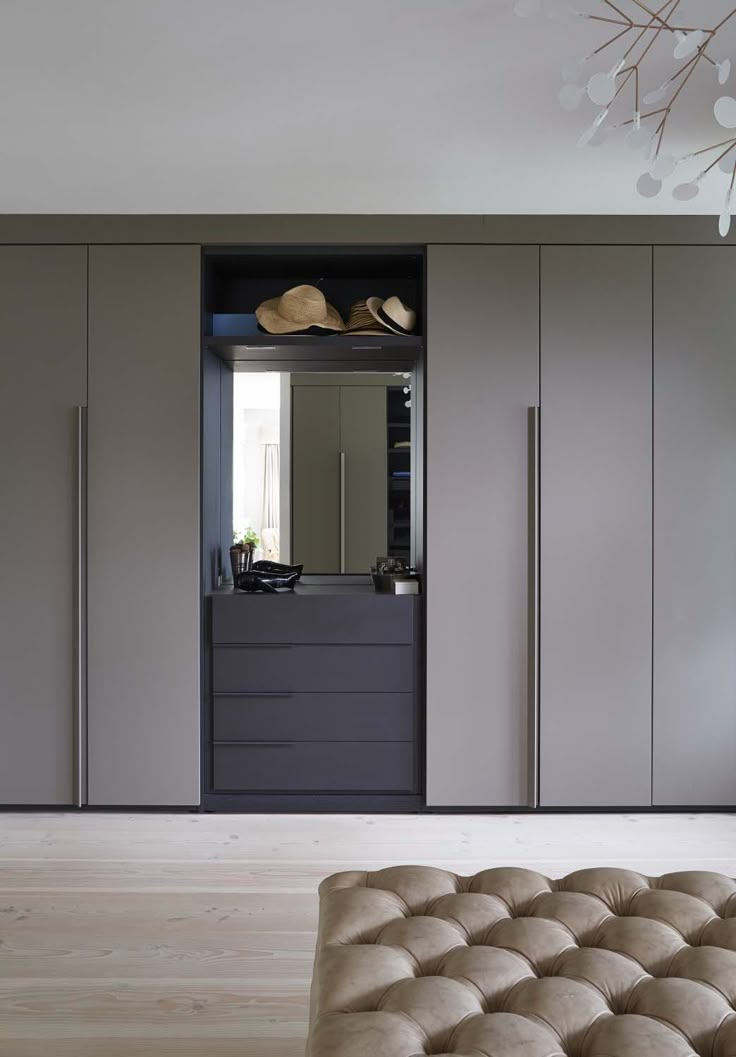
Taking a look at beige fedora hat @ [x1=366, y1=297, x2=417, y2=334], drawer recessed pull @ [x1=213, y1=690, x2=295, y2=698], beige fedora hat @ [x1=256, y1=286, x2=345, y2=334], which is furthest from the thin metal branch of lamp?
drawer recessed pull @ [x1=213, y1=690, x2=295, y2=698]

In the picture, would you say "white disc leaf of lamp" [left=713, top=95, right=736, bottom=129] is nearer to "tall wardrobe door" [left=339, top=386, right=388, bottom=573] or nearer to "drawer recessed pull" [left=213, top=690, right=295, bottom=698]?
"tall wardrobe door" [left=339, top=386, right=388, bottom=573]

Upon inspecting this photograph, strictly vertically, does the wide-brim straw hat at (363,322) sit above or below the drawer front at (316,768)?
above

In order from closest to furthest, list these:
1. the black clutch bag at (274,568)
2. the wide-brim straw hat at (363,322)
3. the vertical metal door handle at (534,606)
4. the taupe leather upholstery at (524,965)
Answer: the taupe leather upholstery at (524,965), the vertical metal door handle at (534,606), the wide-brim straw hat at (363,322), the black clutch bag at (274,568)

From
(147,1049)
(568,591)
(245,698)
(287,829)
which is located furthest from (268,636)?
(147,1049)

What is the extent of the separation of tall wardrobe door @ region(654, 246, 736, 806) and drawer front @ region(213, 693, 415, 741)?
1095 mm

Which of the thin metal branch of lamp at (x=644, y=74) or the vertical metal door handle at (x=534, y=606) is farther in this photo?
the vertical metal door handle at (x=534, y=606)

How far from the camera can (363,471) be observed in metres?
3.73

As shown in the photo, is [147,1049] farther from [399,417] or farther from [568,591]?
[399,417]

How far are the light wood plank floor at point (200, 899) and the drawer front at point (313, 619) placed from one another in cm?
74

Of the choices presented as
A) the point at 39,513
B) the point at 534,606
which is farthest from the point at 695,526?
the point at 39,513

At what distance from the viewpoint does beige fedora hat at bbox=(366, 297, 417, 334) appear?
3395 millimetres

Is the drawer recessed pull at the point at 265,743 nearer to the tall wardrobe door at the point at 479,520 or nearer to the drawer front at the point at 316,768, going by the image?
the drawer front at the point at 316,768

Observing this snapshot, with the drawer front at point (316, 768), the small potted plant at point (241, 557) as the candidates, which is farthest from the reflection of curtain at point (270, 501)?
the drawer front at point (316, 768)

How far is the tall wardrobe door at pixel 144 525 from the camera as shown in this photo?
3.33 m
